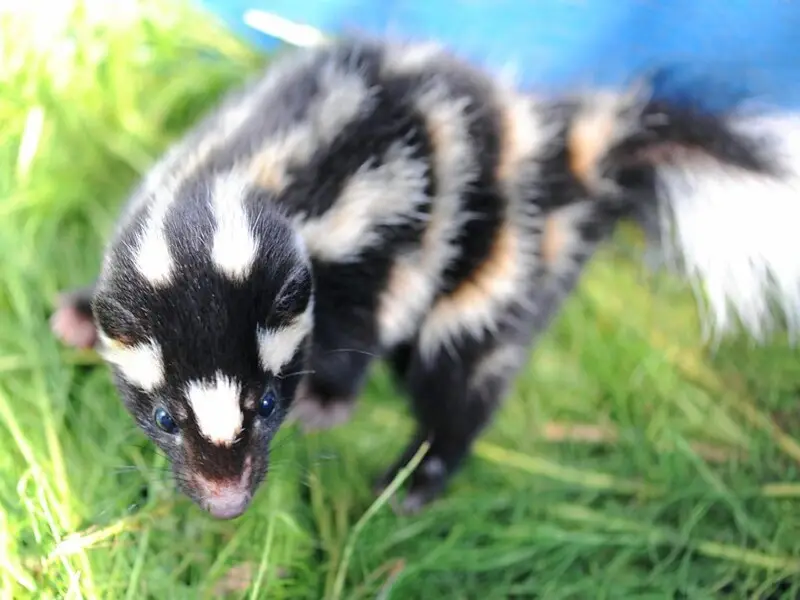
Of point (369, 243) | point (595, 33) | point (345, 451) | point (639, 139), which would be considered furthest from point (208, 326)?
point (595, 33)

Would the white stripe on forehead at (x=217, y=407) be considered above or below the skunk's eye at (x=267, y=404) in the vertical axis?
above

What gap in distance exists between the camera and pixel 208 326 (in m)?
1.45

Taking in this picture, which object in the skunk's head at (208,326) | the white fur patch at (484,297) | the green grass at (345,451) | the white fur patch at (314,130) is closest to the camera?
the skunk's head at (208,326)

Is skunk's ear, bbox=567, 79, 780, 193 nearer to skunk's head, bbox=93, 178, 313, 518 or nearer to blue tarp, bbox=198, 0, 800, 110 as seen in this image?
blue tarp, bbox=198, 0, 800, 110

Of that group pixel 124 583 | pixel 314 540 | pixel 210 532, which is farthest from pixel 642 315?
pixel 124 583

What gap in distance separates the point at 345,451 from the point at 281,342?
0.82m

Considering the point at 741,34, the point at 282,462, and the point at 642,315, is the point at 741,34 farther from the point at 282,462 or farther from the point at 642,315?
the point at 282,462

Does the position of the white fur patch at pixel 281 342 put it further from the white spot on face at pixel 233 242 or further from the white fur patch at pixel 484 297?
the white fur patch at pixel 484 297

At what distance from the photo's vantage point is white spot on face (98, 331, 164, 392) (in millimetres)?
1494

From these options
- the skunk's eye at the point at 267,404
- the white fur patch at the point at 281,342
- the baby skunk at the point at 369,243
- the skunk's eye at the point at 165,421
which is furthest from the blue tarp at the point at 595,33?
the skunk's eye at the point at 165,421

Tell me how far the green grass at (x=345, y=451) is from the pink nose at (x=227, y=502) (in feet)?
1.06

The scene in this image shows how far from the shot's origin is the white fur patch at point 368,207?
183 centimetres

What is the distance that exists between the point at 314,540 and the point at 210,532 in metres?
0.26

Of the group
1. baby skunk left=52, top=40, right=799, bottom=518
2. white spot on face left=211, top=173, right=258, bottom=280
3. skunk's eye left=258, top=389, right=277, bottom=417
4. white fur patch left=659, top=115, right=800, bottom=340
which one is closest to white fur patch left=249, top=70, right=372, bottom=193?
baby skunk left=52, top=40, right=799, bottom=518
